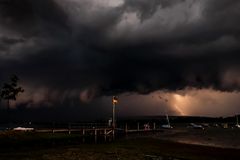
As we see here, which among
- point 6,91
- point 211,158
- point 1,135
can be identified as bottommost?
point 211,158

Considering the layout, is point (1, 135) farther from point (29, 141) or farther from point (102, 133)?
point (102, 133)

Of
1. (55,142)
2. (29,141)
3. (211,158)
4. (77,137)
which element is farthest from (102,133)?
(211,158)

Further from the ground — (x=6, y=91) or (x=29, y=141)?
(x=6, y=91)

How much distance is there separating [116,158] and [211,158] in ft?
49.5

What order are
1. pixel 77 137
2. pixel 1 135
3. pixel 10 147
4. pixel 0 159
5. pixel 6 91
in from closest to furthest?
pixel 0 159, pixel 10 147, pixel 1 135, pixel 77 137, pixel 6 91

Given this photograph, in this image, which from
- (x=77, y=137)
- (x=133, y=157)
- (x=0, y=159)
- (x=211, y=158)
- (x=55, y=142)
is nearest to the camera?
(x=0, y=159)

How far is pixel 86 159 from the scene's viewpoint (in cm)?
3678

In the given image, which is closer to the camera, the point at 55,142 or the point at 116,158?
the point at 116,158

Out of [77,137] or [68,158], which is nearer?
[68,158]

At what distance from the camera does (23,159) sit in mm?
36344

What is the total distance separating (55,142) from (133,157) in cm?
2809

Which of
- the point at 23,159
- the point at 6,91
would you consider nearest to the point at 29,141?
the point at 23,159

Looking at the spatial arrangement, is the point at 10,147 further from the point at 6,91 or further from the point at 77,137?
the point at 6,91

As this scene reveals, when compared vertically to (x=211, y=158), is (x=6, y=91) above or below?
above
